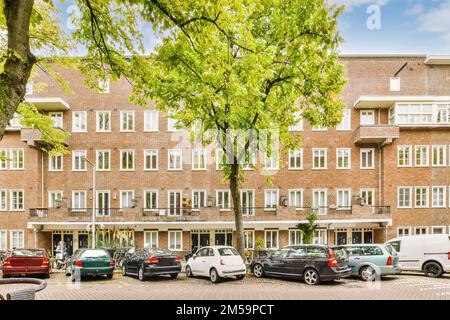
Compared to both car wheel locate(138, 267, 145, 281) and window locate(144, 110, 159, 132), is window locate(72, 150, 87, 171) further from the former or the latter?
car wheel locate(138, 267, 145, 281)

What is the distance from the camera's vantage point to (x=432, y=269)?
16.3 metres

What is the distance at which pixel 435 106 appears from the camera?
28.4 m

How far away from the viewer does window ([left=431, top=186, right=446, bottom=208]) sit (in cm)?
2830

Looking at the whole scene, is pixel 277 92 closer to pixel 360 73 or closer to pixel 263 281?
pixel 263 281

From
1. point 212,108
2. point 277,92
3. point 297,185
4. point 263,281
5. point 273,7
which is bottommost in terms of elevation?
point 263,281

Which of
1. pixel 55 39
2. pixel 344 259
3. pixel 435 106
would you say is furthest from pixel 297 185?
pixel 55 39

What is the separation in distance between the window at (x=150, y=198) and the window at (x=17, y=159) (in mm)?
10674

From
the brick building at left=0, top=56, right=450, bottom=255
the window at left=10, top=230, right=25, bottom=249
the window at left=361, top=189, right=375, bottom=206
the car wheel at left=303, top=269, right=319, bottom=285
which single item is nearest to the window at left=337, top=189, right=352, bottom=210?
the brick building at left=0, top=56, right=450, bottom=255

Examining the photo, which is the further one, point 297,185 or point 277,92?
point 297,185

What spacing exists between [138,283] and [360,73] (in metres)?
25.0

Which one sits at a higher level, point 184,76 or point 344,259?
point 184,76

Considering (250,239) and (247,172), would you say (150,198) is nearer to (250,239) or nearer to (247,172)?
(247,172)

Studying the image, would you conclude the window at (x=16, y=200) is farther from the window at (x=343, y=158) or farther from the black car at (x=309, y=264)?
the window at (x=343, y=158)

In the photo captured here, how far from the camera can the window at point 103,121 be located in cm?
2973
